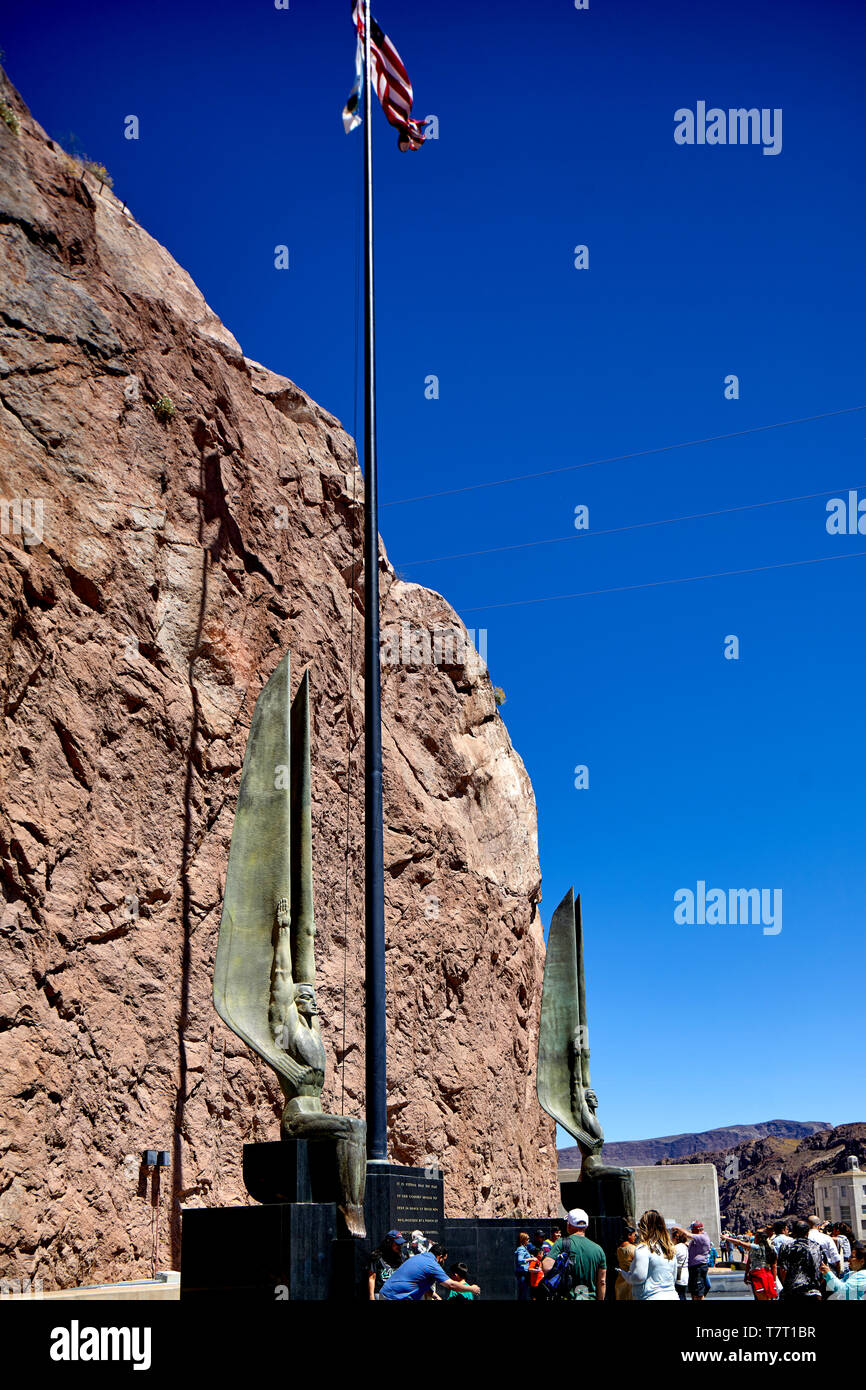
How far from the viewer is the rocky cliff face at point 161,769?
14.8 metres

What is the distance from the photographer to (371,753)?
15711 millimetres

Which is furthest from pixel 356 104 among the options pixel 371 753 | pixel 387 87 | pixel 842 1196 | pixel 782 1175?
pixel 782 1175

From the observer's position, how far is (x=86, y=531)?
1697 centimetres

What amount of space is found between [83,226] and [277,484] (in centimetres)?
528

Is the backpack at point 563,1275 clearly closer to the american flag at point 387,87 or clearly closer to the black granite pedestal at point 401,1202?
the black granite pedestal at point 401,1202

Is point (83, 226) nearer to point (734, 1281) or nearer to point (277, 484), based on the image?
point (277, 484)

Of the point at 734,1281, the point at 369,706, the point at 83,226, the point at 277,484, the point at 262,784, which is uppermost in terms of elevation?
the point at 83,226

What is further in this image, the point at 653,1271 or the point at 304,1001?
the point at 304,1001

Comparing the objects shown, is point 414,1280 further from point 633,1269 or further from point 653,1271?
point 653,1271

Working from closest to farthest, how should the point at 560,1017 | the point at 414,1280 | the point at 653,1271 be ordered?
the point at 653,1271
the point at 414,1280
the point at 560,1017

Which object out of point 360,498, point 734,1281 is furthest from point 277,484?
point 734,1281

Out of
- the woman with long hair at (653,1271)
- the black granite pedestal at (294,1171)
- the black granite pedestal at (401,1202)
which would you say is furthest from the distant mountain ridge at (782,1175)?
the woman with long hair at (653,1271)

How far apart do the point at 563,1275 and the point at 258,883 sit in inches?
169

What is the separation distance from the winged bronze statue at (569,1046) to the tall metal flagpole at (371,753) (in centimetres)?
242
